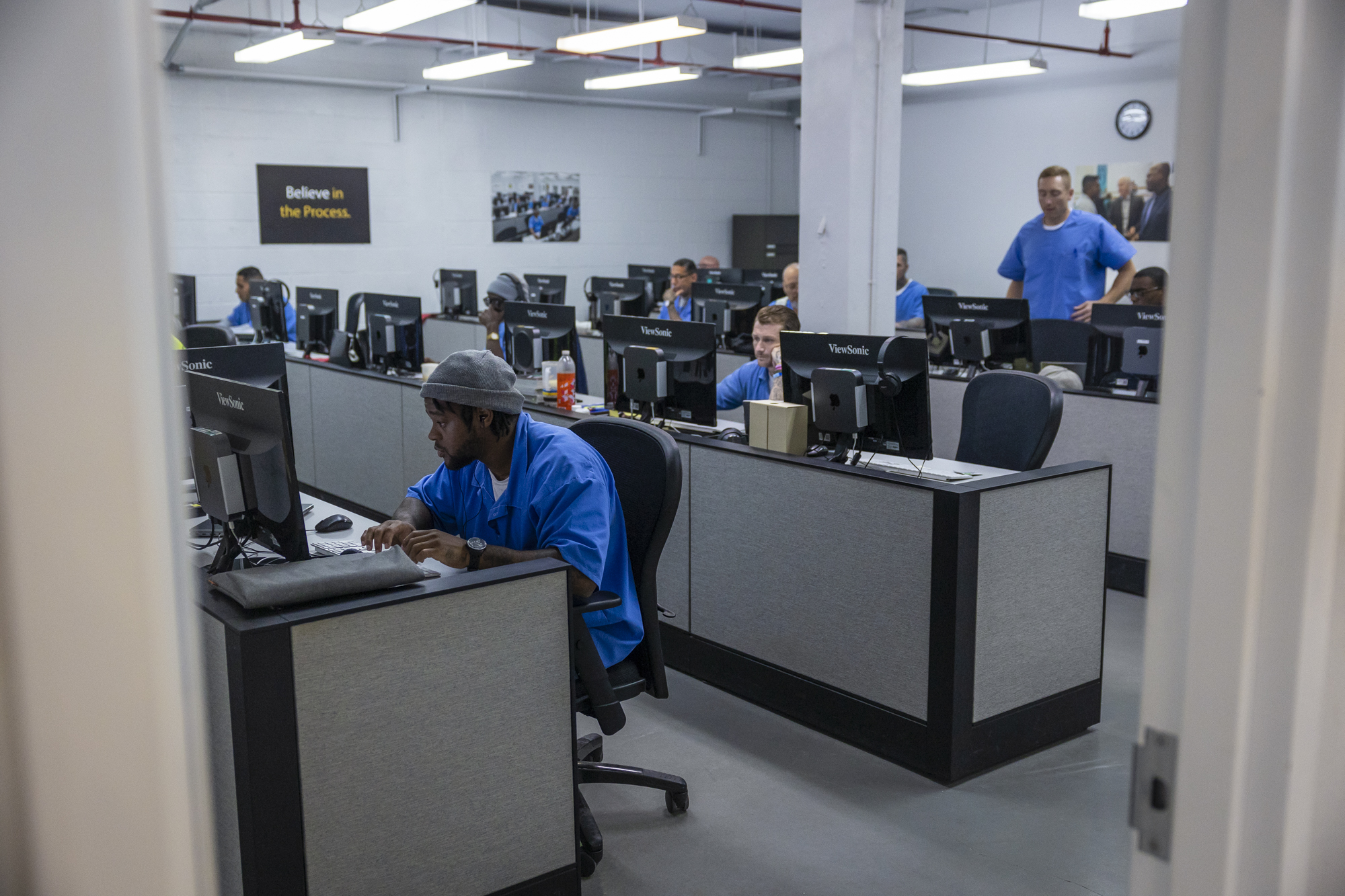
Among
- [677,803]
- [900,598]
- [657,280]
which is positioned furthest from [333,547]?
[657,280]

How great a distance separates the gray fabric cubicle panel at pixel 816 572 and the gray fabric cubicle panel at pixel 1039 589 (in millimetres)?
175

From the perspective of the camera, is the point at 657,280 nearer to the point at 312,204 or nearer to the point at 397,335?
the point at 312,204

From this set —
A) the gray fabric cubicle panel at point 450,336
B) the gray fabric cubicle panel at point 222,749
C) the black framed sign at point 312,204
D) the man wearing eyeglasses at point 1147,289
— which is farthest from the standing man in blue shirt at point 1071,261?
the black framed sign at point 312,204

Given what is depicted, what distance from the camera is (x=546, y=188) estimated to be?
10.8m

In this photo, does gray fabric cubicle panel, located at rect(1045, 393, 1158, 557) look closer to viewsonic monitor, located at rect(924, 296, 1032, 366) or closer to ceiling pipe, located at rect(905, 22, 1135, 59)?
viewsonic monitor, located at rect(924, 296, 1032, 366)

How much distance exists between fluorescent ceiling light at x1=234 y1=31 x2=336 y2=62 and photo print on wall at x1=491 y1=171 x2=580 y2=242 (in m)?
3.37

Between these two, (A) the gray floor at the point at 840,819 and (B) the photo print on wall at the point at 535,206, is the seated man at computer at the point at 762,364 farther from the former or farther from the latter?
(B) the photo print on wall at the point at 535,206

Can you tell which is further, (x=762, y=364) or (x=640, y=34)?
(x=640, y=34)

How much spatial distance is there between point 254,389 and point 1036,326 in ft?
16.0

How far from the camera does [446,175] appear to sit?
402 inches

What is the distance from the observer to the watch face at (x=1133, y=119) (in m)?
9.12

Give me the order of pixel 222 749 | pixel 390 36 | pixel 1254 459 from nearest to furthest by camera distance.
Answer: pixel 1254 459 → pixel 222 749 → pixel 390 36

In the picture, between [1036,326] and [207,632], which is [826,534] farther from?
[1036,326]

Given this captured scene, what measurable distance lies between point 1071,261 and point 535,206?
19.6 ft
